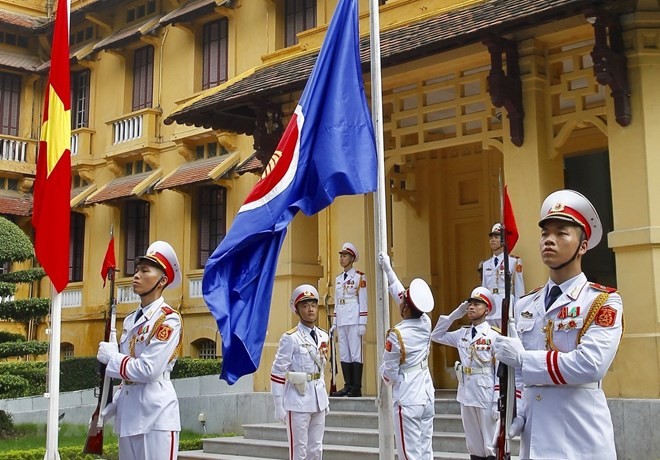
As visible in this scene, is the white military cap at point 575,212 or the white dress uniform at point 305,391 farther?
the white dress uniform at point 305,391

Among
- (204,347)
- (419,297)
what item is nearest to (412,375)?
(419,297)

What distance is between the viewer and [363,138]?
7520mm

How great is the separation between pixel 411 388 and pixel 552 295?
375 cm

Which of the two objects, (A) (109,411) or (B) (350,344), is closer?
(A) (109,411)

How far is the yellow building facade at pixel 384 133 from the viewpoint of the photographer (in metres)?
10.3

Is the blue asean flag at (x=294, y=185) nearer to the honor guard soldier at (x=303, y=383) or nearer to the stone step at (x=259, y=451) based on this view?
the honor guard soldier at (x=303, y=383)

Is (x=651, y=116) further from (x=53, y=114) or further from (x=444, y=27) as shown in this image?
(x=53, y=114)

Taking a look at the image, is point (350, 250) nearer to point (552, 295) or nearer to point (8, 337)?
point (8, 337)

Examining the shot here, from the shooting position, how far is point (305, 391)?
9547mm

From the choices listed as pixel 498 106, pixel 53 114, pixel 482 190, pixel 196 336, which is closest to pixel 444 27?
pixel 498 106

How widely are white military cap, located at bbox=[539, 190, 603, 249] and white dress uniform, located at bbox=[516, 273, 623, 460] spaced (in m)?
0.27

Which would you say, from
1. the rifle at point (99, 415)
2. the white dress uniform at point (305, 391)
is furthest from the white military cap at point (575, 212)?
the white dress uniform at point (305, 391)

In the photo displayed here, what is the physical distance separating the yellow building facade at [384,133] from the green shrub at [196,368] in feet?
7.74

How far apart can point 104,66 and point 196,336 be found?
28.4 ft
